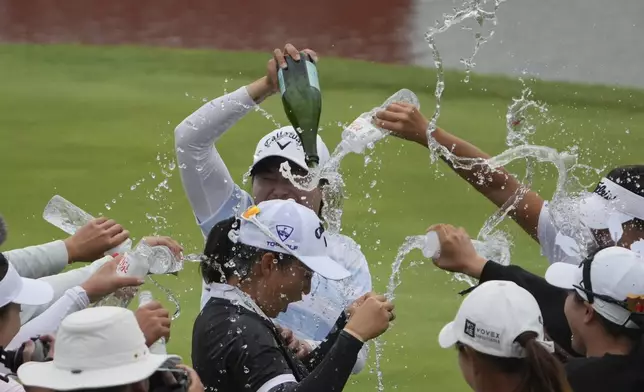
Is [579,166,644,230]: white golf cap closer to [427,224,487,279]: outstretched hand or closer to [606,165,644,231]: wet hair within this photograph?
[606,165,644,231]: wet hair

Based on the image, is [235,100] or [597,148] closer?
[235,100]

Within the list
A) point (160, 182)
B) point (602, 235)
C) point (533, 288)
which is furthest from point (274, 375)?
point (160, 182)

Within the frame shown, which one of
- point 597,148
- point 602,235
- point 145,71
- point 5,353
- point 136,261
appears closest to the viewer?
point 5,353

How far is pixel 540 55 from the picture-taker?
12.4 meters

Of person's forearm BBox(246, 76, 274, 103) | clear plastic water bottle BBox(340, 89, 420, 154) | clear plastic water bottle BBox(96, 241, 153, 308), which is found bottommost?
clear plastic water bottle BBox(96, 241, 153, 308)

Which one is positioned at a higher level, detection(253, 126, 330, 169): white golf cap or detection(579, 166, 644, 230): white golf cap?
detection(253, 126, 330, 169): white golf cap

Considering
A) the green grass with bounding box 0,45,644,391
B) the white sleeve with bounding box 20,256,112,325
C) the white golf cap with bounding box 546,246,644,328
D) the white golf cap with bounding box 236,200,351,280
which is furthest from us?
the green grass with bounding box 0,45,644,391

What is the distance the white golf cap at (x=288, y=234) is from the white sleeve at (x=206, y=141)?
21.1 inches

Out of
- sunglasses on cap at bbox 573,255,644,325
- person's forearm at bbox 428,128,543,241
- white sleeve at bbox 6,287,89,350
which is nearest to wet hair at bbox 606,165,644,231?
person's forearm at bbox 428,128,543,241

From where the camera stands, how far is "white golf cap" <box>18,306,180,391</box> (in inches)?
92.3

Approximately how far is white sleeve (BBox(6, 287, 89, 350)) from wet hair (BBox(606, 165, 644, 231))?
1.74 meters

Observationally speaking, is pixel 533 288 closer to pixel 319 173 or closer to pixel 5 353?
pixel 319 173

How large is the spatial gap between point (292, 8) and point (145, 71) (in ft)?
8.29

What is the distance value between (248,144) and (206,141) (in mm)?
5244
